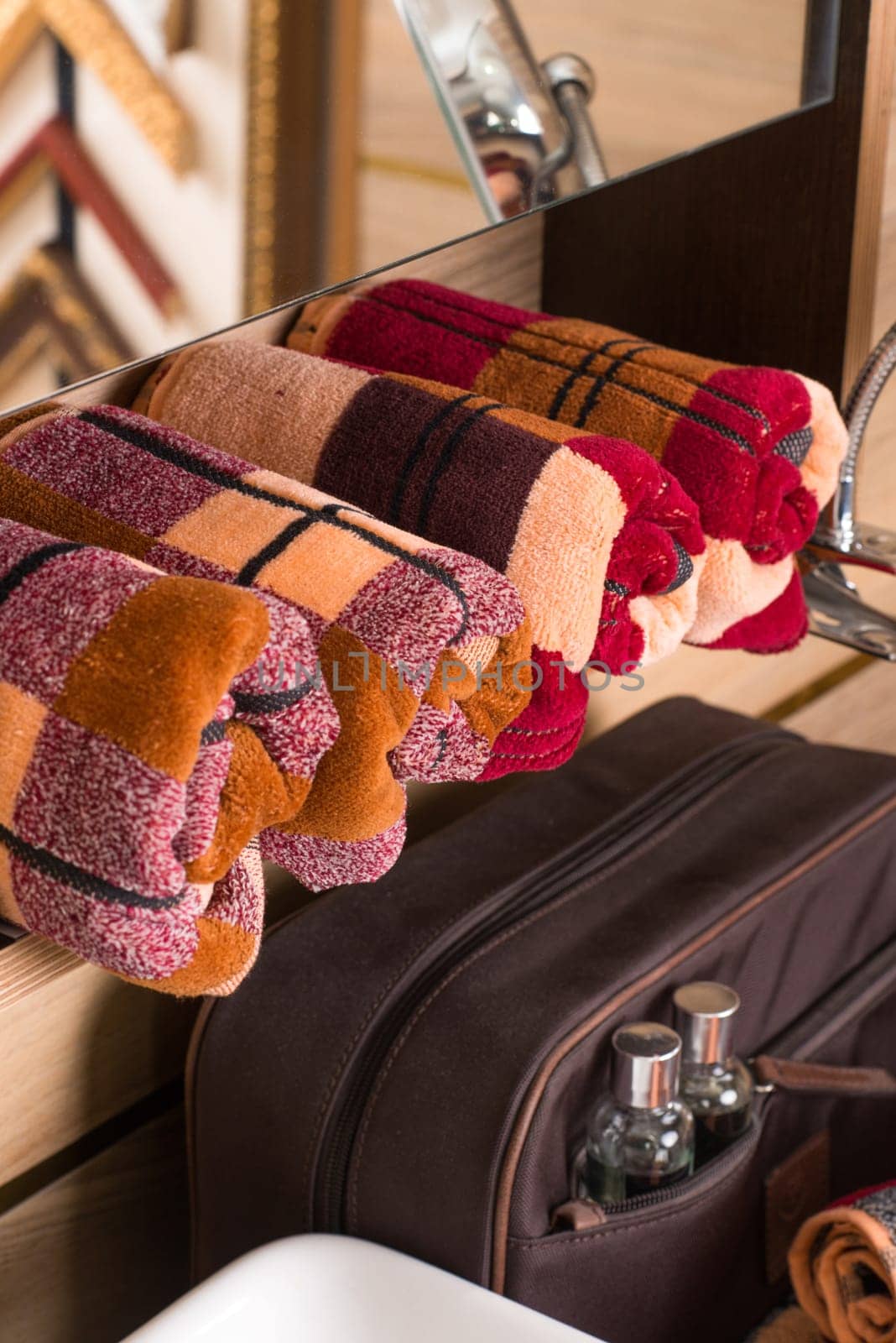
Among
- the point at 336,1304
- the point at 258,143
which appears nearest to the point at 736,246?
the point at 258,143

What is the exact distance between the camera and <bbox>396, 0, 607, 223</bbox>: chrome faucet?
16.1 inches

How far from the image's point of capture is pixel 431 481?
A: 1.44 ft

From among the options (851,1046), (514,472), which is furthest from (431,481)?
(851,1046)

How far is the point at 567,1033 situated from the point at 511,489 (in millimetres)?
216

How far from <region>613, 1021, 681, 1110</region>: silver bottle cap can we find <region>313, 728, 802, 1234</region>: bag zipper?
76 millimetres

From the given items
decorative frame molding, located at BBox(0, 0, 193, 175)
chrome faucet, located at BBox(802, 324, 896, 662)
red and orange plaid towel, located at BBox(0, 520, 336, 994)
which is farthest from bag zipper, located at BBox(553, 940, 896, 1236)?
decorative frame molding, located at BBox(0, 0, 193, 175)

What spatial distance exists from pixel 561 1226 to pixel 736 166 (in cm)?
45

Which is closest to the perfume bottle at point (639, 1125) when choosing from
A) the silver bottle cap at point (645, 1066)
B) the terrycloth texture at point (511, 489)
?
the silver bottle cap at point (645, 1066)

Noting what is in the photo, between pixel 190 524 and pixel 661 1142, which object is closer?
pixel 190 524

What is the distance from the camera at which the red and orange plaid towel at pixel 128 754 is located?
1.04 ft

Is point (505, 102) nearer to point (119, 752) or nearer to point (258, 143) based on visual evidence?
point (258, 143)

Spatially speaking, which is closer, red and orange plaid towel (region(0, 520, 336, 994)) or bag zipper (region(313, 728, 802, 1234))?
red and orange plaid towel (region(0, 520, 336, 994))

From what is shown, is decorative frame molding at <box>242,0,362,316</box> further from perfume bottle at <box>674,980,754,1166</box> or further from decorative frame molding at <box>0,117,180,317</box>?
perfume bottle at <box>674,980,754,1166</box>

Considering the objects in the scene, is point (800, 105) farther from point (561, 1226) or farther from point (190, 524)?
point (561, 1226)
